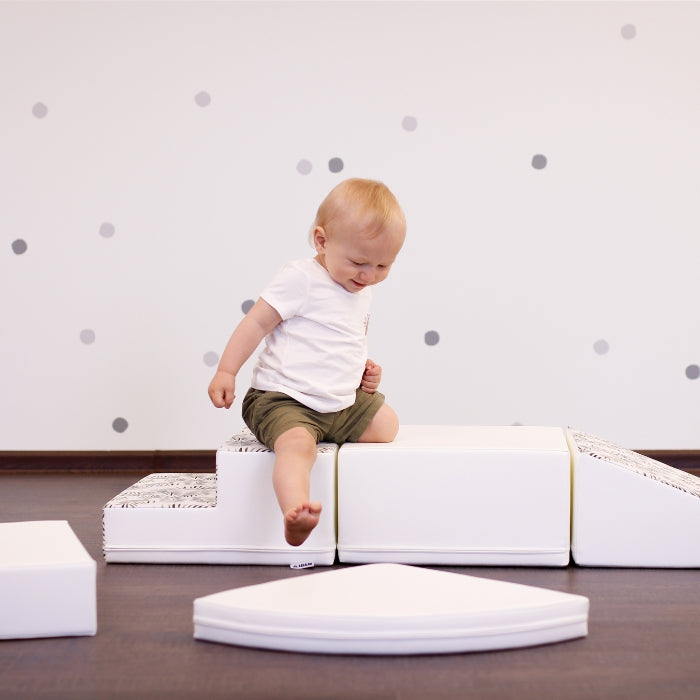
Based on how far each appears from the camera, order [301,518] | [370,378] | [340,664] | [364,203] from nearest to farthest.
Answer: [340,664] < [301,518] < [364,203] < [370,378]

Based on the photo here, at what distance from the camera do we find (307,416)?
1789 millimetres

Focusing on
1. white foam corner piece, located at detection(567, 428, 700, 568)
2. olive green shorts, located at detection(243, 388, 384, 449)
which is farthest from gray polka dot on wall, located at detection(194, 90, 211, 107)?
white foam corner piece, located at detection(567, 428, 700, 568)

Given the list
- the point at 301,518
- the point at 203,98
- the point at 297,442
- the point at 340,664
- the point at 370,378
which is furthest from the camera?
the point at 203,98

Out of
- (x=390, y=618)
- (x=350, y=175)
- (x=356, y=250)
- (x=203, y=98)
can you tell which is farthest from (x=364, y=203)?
(x=203, y=98)

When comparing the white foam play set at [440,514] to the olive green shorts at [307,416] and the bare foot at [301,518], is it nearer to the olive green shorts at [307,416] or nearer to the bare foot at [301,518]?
the olive green shorts at [307,416]

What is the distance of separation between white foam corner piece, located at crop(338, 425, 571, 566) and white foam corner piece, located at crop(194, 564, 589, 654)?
0.36 metres

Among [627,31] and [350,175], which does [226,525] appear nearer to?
[350,175]

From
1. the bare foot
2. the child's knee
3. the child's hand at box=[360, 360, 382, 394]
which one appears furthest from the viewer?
the child's hand at box=[360, 360, 382, 394]

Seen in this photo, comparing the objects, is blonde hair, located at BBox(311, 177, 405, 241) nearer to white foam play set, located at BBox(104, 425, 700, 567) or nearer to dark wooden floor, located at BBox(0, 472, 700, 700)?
white foam play set, located at BBox(104, 425, 700, 567)

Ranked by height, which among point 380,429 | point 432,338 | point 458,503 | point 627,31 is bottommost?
point 458,503

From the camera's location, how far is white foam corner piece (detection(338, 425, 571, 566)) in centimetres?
169

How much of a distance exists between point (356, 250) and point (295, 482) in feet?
1.42

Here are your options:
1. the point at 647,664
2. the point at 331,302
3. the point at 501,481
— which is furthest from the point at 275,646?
the point at 331,302

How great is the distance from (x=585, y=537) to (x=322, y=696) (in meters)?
0.72
